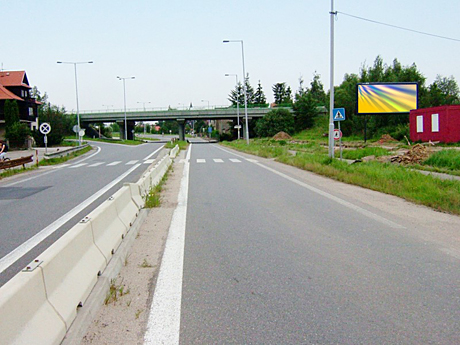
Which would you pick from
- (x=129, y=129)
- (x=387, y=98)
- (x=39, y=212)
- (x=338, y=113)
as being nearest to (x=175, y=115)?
(x=129, y=129)

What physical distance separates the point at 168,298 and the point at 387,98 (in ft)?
135

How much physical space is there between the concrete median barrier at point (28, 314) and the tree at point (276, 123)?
2983 inches

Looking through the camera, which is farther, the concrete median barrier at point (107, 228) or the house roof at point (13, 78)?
the house roof at point (13, 78)

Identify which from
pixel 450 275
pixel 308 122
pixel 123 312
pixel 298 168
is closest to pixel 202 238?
pixel 123 312

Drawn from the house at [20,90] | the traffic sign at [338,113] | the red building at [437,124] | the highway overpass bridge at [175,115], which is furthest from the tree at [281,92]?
the traffic sign at [338,113]

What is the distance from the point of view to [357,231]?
743 cm

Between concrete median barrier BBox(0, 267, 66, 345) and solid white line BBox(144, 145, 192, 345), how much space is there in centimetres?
76

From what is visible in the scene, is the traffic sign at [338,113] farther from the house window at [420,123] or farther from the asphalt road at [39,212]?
the house window at [420,123]

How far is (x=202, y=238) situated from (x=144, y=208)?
303 cm

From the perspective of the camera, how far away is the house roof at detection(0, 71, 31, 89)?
63250 millimetres

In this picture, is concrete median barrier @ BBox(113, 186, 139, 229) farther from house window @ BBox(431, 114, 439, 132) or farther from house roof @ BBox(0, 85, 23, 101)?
house roof @ BBox(0, 85, 23, 101)

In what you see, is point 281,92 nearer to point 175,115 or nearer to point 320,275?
point 175,115

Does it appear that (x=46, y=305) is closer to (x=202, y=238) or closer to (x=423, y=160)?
(x=202, y=238)

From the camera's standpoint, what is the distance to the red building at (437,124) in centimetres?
3216
